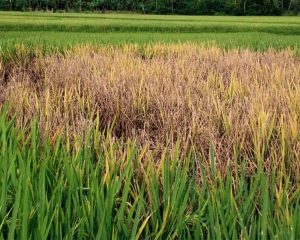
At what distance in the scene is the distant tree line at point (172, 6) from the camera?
1861 inches

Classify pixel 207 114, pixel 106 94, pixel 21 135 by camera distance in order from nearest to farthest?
pixel 21 135 → pixel 207 114 → pixel 106 94

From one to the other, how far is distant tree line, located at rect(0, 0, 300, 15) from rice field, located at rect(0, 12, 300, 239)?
43.9 m

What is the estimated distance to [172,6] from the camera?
49938mm

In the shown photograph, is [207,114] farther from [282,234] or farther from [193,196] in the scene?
[282,234]

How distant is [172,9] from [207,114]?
160 feet

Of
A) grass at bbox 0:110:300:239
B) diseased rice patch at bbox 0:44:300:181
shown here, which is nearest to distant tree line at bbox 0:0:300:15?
diseased rice patch at bbox 0:44:300:181

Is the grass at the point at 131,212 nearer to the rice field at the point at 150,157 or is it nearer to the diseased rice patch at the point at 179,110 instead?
the rice field at the point at 150,157

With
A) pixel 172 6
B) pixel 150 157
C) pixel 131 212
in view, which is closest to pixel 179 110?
pixel 150 157

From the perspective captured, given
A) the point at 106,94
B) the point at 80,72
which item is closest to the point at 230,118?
the point at 106,94

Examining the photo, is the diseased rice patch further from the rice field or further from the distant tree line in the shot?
the distant tree line

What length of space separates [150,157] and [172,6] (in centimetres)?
5009

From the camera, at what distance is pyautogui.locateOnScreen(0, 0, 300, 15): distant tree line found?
47281 millimetres

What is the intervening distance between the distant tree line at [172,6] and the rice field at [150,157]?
43.9 meters

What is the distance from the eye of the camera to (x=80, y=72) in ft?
13.1
